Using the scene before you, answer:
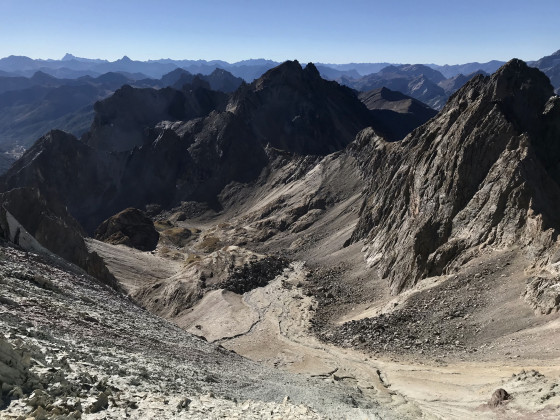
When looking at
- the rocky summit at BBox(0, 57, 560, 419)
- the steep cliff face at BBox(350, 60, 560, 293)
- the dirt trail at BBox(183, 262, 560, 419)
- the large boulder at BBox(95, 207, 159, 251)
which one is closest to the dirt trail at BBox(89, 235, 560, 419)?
the dirt trail at BBox(183, 262, 560, 419)

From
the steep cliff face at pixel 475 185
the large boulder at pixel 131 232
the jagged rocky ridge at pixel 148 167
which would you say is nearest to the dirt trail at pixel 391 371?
the steep cliff face at pixel 475 185

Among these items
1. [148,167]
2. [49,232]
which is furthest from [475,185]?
[148,167]

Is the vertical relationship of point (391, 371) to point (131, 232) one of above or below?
above

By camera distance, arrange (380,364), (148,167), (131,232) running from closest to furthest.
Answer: (380,364), (131,232), (148,167)

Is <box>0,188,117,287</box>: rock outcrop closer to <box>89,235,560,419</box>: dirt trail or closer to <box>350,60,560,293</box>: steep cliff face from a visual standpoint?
<box>89,235,560,419</box>: dirt trail

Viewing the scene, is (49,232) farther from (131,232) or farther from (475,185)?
(475,185)

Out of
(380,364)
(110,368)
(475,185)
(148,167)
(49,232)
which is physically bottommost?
(380,364)

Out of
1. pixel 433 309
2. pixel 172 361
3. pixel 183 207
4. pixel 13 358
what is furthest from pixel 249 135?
pixel 13 358
